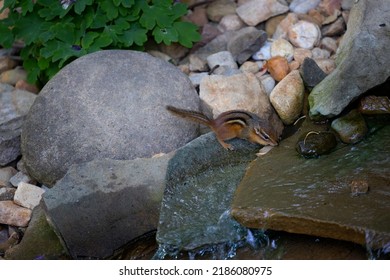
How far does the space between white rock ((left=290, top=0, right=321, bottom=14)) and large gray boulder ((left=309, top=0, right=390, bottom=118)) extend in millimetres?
1185

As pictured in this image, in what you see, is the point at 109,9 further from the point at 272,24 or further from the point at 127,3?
the point at 272,24

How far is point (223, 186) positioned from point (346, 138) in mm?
912

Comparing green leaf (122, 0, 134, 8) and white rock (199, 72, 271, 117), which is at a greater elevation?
green leaf (122, 0, 134, 8)

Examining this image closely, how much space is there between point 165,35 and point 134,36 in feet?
0.82

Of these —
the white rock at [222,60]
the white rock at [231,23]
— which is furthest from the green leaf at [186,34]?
the white rock at [231,23]

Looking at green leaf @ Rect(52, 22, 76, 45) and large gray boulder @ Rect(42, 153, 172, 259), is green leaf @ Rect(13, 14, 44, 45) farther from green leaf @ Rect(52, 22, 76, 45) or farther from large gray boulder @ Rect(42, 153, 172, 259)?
large gray boulder @ Rect(42, 153, 172, 259)

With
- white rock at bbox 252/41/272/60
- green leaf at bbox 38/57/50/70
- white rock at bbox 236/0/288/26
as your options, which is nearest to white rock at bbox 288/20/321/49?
white rock at bbox 252/41/272/60

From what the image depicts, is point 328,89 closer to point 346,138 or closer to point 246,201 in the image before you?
point 346,138

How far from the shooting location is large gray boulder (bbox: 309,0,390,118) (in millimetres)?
5168

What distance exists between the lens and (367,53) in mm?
5219

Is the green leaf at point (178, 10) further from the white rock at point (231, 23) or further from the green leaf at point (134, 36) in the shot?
the white rock at point (231, 23)

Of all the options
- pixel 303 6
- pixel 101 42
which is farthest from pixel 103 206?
pixel 303 6

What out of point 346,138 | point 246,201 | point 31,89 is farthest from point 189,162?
point 31,89

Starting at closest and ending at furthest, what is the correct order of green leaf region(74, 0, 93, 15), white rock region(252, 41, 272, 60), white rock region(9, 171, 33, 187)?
white rock region(9, 171, 33, 187)
green leaf region(74, 0, 93, 15)
white rock region(252, 41, 272, 60)
